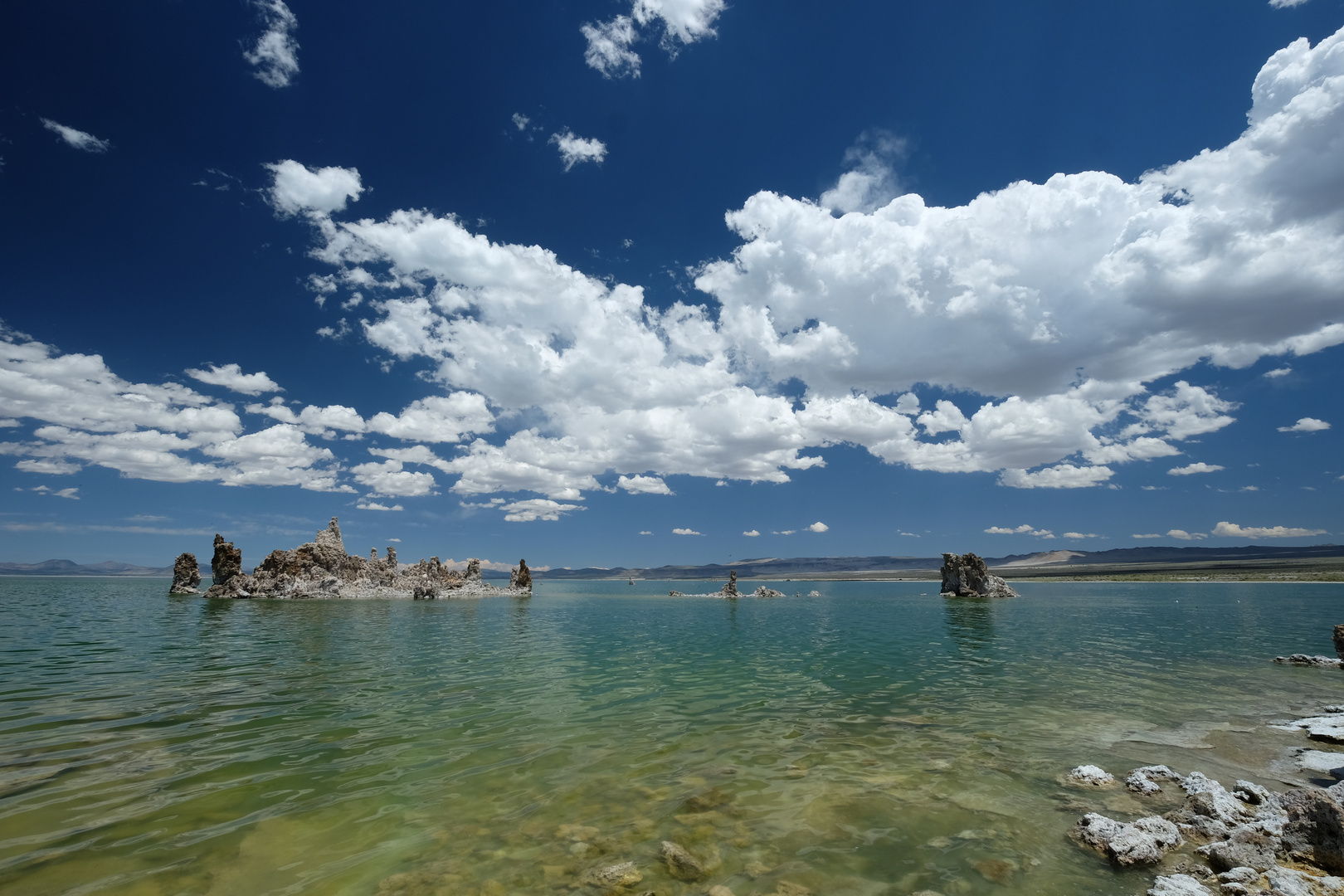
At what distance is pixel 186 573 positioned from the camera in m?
106

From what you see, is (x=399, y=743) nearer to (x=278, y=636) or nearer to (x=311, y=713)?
(x=311, y=713)

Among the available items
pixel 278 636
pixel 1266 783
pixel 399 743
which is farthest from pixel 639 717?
pixel 278 636

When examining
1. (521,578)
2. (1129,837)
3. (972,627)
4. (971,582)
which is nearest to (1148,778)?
(1129,837)

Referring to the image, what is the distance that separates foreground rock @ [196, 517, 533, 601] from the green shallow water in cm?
8722

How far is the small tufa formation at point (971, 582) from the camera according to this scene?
122 meters

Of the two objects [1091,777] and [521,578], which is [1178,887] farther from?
[521,578]

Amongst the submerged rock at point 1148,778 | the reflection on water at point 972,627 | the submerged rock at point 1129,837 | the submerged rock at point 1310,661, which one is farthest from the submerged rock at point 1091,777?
the submerged rock at point 1310,661

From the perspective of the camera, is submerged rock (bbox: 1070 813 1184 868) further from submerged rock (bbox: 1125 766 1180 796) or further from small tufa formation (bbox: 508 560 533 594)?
small tufa formation (bbox: 508 560 533 594)

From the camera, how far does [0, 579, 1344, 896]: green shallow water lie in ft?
29.7

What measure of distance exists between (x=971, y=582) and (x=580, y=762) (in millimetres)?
131104

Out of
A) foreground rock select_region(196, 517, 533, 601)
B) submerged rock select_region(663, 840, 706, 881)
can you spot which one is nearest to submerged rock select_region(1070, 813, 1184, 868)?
submerged rock select_region(663, 840, 706, 881)

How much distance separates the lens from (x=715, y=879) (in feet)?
28.6

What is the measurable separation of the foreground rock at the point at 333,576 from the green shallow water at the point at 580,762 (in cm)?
8722

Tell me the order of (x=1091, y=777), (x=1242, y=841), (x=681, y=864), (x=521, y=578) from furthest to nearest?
(x=521, y=578), (x=1091, y=777), (x=1242, y=841), (x=681, y=864)
